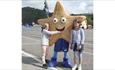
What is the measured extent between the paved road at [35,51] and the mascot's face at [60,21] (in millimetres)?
108

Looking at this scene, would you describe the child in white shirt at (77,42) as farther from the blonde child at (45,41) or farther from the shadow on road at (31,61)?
the shadow on road at (31,61)

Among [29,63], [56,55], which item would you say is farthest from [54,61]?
[29,63]

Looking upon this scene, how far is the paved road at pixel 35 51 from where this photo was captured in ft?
7.23

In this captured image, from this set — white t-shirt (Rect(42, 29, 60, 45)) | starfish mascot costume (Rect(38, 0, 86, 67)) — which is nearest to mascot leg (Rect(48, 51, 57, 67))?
starfish mascot costume (Rect(38, 0, 86, 67))

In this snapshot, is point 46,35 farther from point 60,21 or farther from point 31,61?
point 31,61

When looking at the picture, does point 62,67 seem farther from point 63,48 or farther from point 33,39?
point 33,39

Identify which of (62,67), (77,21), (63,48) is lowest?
(62,67)

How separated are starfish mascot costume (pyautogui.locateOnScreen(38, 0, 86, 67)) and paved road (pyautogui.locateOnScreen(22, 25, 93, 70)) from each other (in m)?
0.05

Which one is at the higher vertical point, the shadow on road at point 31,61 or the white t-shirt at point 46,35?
the white t-shirt at point 46,35

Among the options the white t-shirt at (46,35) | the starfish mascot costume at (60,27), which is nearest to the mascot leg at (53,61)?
the starfish mascot costume at (60,27)

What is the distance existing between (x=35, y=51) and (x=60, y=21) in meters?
0.36
